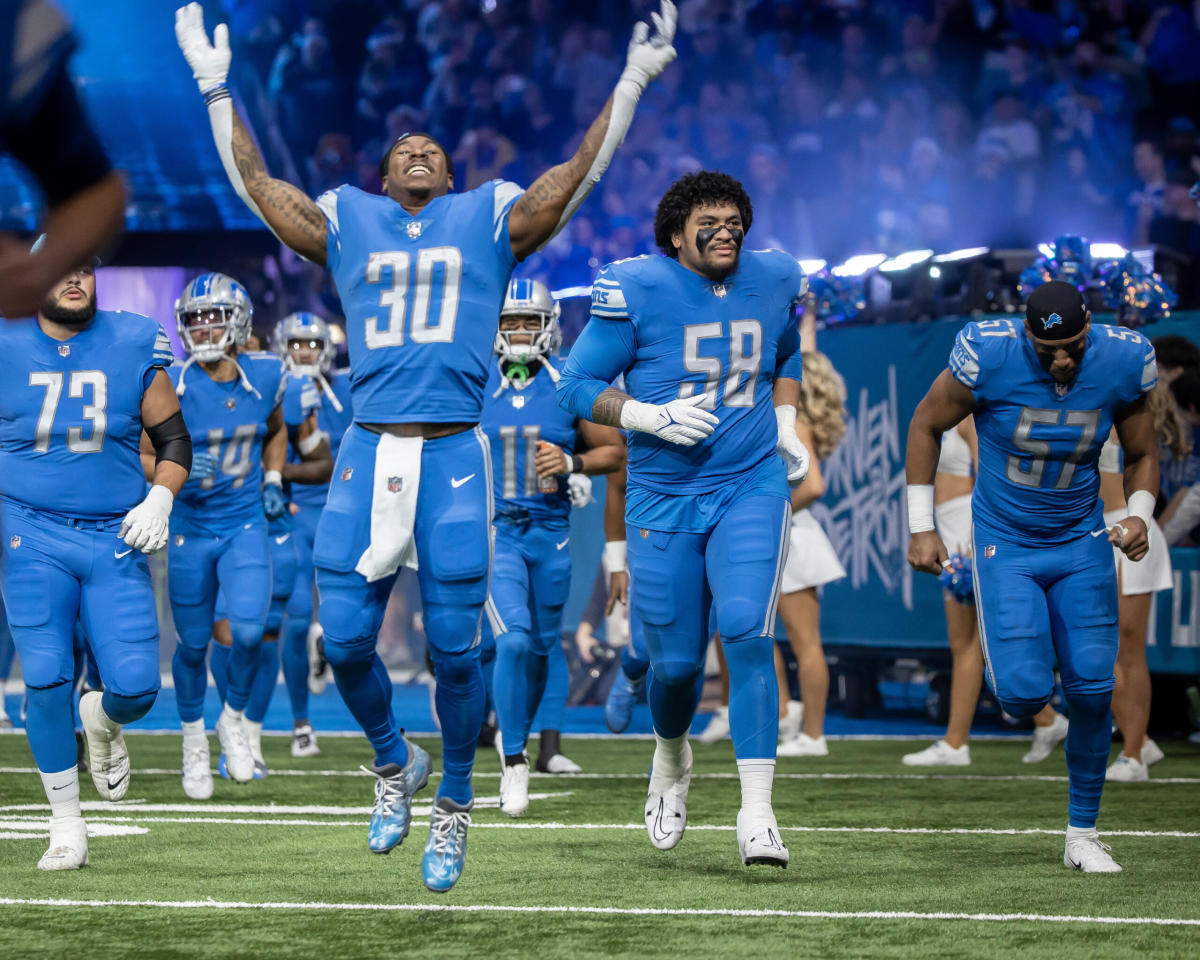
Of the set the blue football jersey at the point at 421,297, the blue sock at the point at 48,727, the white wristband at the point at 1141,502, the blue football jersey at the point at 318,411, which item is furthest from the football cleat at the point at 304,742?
the white wristband at the point at 1141,502

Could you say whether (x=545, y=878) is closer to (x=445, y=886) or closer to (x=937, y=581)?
(x=445, y=886)

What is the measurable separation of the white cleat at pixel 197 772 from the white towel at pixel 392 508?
3060 mm

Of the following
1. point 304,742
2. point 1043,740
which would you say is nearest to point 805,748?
point 1043,740

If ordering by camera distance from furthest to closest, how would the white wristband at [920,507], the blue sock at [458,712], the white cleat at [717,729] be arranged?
the white cleat at [717,729] < the white wristband at [920,507] < the blue sock at [458,712]

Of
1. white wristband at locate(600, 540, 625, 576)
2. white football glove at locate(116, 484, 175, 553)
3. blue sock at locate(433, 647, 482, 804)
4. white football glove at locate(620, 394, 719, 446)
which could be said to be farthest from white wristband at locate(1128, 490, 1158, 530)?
white football glove at locate(116, 484, 175, 553)

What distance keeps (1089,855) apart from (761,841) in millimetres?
1131

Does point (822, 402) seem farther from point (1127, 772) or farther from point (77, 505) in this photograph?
point (77, 505)

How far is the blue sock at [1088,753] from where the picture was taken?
5398mm

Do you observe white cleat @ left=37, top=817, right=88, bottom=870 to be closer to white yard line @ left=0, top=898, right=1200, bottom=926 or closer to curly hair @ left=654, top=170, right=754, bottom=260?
white yard line @ left=0, top=898, right=1200, bottom=926

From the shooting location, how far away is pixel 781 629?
39.7 ft

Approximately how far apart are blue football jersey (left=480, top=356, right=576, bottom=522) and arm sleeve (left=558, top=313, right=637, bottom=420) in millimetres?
2288

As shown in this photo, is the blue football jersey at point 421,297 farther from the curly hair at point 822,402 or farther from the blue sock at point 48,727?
the curly hair at point 822,402

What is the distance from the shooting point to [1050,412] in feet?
17.9

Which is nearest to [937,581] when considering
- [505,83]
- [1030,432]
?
[1030,432]
